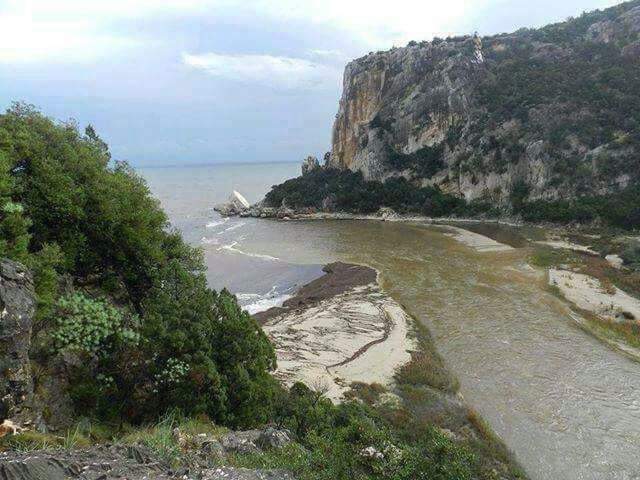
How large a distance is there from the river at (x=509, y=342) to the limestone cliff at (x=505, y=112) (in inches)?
1166

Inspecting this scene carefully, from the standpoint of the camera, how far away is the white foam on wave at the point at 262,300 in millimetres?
35406

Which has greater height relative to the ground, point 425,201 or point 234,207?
point 425,201

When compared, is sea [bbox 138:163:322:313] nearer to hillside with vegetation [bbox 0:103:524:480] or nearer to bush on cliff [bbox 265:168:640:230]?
hillside with vegetation [bbox 0:103:524:480]

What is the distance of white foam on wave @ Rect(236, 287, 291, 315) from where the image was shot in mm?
35406

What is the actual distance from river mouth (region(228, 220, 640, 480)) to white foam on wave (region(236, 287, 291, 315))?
9473 mm

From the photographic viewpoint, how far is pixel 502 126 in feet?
289

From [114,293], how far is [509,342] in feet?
71.8

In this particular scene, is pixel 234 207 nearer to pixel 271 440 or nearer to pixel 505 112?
pixel 505 112

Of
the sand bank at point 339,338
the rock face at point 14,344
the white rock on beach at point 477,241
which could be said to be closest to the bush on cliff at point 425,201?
Result: the white rock on beach at point 477,241

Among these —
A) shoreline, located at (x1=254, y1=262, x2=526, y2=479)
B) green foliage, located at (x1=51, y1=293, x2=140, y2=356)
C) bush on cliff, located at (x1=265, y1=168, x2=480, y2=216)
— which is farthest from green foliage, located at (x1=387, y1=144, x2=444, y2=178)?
green foliage, located at (x1=51, y1=293, x2=140, y2=356)

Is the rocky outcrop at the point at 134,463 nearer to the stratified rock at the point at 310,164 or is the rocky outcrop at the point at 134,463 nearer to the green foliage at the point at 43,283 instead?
the green foliage at the point at 43,283

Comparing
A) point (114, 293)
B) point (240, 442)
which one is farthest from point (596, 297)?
point (114, 293)

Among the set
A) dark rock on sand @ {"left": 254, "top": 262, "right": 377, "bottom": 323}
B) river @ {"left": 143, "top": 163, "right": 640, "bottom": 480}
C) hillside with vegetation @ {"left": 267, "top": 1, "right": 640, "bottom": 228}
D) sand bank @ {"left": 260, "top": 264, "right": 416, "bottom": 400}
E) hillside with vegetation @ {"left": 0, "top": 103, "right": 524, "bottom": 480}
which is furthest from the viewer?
hillside with vegetation @ {"left": 267, "top": 1, "right": 640, "bottom": 228}

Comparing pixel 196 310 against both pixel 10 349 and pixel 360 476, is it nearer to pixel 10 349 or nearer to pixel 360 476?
pixel 10 349
